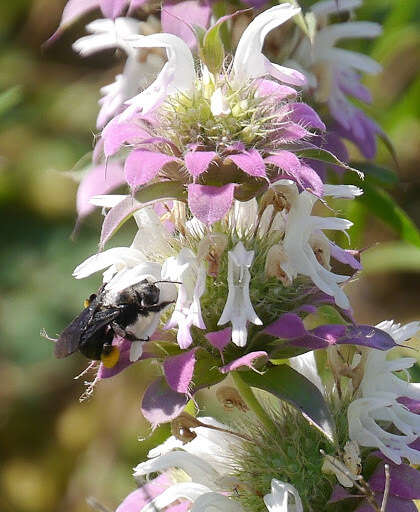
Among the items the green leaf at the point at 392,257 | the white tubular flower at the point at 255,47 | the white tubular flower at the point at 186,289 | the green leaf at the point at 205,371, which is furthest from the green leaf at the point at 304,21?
the green leaf at the point at 392,257

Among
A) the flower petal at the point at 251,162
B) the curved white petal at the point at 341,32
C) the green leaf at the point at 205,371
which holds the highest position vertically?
the flower petal at the point at 251,162

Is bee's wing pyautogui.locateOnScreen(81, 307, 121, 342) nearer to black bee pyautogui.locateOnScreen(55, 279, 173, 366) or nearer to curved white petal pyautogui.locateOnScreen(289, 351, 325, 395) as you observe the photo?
black bee pyautogui.locateOnScreen(55, 279, 173, 366)

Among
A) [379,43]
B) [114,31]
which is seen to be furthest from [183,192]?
[379,43]

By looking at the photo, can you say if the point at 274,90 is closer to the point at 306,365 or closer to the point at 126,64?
the point at 306,365

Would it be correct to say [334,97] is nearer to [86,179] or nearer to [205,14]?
[205,14]

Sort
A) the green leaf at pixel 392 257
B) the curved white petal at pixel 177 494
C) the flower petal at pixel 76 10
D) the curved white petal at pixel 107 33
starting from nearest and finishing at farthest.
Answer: the curved white petal at pixel 177 494
the flower petal at pixel 76 10
the curved white petal at pixel 107 33
the green leaf at pixel 392 257

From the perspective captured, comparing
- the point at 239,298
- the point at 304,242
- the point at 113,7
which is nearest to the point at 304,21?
the point at 113,7

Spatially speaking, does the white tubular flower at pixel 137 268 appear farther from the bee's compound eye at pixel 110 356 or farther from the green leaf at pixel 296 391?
the green leaf at pixel 296 391
